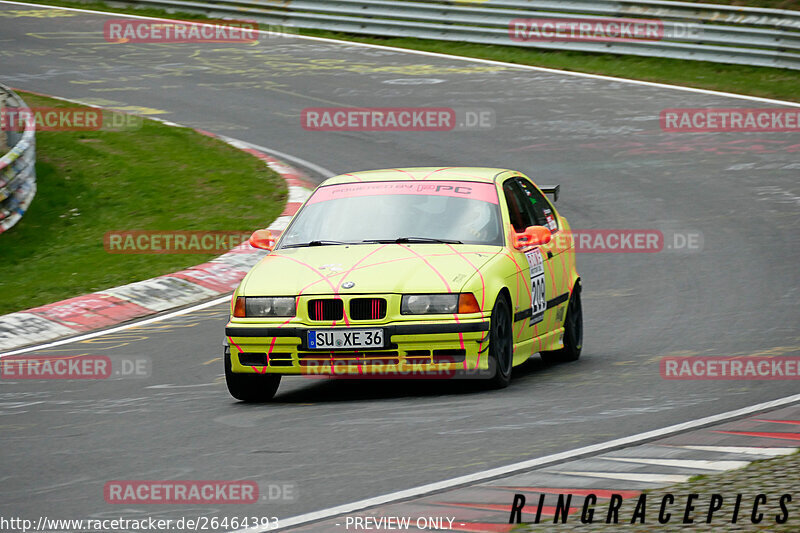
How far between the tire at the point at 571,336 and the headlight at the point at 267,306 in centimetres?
249

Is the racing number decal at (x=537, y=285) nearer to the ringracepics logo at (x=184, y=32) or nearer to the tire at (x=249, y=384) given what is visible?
the tire at (x=249, y=384)

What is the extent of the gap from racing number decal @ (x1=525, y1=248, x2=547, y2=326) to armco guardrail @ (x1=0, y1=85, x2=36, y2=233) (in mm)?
7974

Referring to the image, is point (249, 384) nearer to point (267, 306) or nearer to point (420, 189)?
point (267, 306)

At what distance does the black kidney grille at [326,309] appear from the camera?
824cm

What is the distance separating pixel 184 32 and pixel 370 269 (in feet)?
78.1

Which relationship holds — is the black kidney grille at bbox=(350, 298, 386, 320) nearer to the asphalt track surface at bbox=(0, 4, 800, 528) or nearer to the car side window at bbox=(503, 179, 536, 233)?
the asphalt track surface at bbox=(0, 4, 800, 528)

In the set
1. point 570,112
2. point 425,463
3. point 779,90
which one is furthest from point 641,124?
point 425,463

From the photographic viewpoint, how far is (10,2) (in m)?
35.9

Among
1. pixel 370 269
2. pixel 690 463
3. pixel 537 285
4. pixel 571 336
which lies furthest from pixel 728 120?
pixel 690 463

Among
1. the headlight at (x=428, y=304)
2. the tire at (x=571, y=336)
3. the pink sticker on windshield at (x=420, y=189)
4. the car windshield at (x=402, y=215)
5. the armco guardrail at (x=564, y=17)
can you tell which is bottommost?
the tire at (x=571, y=336)

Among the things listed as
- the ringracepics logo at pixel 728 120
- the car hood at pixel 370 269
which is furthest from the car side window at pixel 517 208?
the ringracepics logo at pixel 728 120

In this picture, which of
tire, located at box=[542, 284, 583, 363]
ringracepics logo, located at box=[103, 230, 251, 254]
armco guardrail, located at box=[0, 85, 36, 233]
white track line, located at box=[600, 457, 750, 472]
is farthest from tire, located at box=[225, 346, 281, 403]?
armco guardrail, located at box=[0, 85, 36, 233]

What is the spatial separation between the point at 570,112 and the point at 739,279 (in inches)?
388

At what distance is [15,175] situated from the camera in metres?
15.7
